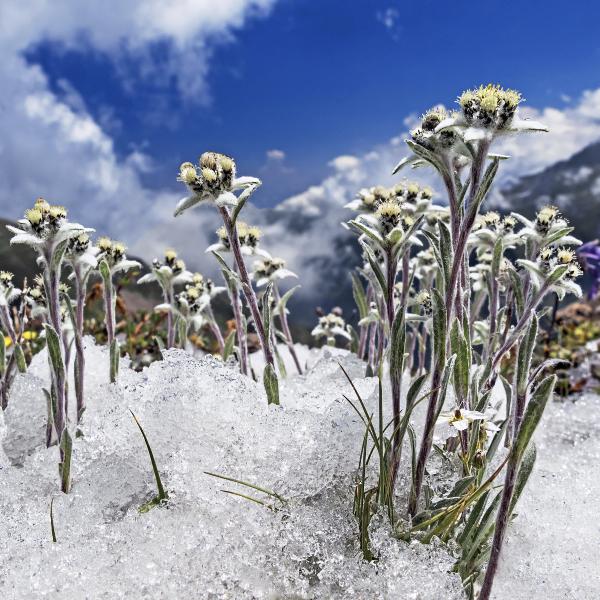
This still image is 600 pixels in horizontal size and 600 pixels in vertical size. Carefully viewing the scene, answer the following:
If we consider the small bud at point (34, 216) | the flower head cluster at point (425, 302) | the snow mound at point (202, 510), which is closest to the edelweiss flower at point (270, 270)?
the flower head cluster at point (425, 302)

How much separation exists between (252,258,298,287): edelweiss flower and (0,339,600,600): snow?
1.40 meters

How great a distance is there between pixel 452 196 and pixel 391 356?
1.52 ft

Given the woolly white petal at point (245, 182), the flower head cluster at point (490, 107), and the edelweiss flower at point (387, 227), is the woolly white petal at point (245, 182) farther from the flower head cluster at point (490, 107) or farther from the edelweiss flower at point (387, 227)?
the flower head cluster at point (490, 107)

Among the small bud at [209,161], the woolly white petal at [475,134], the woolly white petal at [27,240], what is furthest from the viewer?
the small bud at [209,161]

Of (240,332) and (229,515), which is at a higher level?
(240,332)

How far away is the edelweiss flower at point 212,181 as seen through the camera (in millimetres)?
2080

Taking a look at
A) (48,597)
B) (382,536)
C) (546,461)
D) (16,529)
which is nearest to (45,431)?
(16,529)

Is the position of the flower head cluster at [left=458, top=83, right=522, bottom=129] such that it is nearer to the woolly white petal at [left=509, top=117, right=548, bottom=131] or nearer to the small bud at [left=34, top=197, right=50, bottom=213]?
the woolly white petal at [left=509, top=117, right=548, bottom=131]

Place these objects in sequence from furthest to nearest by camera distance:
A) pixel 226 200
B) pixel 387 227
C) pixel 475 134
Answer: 1. pixel 226 200
2. pixel 387 227
3. pixel 475 134

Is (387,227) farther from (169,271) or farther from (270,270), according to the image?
(270,270)

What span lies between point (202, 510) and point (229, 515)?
0.25ft

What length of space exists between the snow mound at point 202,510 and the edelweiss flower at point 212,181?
0.56 meters

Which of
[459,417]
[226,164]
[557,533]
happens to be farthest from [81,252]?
[557,533]

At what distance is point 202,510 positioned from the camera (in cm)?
159
